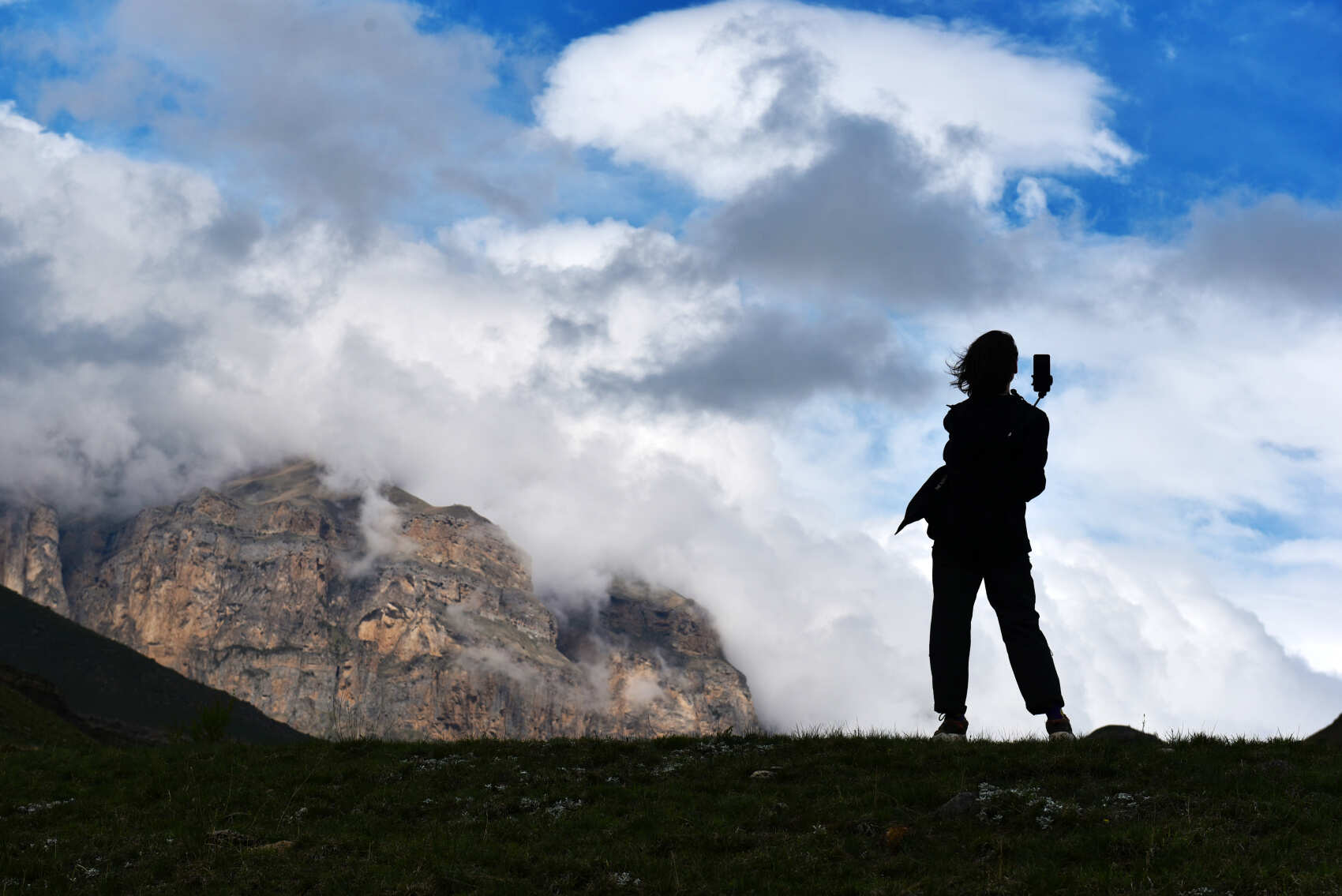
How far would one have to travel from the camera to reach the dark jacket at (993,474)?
14969 mm

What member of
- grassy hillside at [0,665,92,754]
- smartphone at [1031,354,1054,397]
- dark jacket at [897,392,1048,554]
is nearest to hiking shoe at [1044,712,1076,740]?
dark jacket at [897,392,1048,554]

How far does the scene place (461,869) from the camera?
12008 mm

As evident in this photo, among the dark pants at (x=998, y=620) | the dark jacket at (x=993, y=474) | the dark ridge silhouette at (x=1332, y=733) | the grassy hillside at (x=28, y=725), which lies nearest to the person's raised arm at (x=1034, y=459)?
the dark jacket at (x=993, y=474)

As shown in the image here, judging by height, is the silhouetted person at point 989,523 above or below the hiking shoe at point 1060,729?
above

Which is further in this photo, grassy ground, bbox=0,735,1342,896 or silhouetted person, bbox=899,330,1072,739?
silhouetted person, bbox=899,330,1072,739

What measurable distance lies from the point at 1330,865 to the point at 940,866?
3327 mm

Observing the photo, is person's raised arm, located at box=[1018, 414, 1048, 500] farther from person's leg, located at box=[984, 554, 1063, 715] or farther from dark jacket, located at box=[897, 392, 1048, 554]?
person's leg, located at box=[984, 554, 1063, 715]

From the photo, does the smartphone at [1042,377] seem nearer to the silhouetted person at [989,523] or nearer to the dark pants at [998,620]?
the silhouetted person at [989,523]

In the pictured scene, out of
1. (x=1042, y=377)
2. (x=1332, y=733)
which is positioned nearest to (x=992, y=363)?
(x=1042, y=377)

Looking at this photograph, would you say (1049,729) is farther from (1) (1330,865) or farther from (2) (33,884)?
(2) (33,884)

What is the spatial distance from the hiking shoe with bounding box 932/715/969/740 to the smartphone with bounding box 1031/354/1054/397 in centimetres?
446

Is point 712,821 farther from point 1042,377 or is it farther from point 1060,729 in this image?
point 1042,377

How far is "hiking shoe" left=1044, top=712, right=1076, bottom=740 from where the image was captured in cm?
1515

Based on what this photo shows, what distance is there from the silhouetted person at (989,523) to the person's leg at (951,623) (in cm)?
1
